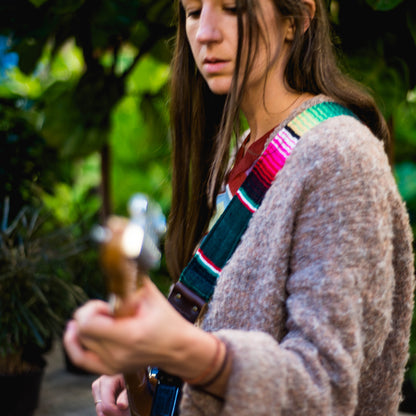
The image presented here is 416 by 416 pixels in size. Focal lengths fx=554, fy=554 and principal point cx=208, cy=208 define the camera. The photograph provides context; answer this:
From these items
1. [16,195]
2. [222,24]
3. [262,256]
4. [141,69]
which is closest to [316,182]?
[262,256]

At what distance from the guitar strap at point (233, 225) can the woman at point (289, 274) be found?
0.08 ft

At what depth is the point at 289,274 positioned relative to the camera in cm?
80

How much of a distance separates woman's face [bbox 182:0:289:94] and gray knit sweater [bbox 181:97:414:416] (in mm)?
174

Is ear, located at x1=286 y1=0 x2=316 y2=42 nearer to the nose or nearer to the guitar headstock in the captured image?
the nose

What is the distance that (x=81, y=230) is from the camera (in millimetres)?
2818

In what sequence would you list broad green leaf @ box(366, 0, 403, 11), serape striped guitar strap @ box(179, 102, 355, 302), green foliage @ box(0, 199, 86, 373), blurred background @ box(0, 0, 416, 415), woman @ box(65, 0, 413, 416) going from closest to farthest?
woman @ box(65, 0, 413, 416) < serape striped guitar strap @ box(179, 102, 355, 302) < broad green leaf @ box(366, 0, 403, 11) < blurred background @ box(0, 0, 416, 415) < green foliage @ box(0, 199, 86, 373)

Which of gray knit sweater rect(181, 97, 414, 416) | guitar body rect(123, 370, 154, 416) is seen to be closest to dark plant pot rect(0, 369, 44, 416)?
guitar body rect(123, 370, 154, 416)

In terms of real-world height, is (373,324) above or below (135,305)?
below

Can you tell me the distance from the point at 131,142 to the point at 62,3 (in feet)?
7.85

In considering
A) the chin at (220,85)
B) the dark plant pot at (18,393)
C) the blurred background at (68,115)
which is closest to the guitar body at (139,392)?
the chin at (220,85)

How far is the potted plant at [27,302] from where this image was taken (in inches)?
85.0

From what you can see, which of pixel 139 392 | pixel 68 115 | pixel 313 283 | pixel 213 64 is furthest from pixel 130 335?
pixel 68 115

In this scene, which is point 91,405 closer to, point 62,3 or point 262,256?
point 62,3

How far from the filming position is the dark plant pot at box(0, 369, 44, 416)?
2.17 m
